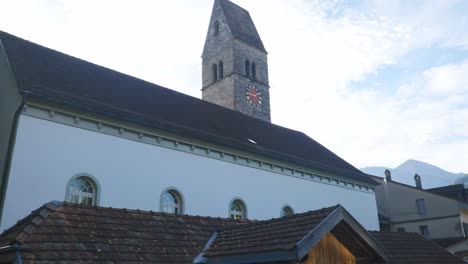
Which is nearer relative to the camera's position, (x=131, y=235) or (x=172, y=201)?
(x=131, y=235)

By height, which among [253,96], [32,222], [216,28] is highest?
[216,28]

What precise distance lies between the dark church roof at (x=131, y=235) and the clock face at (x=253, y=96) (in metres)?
26.8

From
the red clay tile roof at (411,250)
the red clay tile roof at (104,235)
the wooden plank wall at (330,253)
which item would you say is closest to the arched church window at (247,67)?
the red clay tile roof at (411,250)

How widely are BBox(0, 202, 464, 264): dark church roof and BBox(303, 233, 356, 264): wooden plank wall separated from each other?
189mm

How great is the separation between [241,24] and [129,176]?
29103mm

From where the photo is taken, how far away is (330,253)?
24.4ft

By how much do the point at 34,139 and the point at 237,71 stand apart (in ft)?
84.3

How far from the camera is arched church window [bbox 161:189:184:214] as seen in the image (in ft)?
51.9

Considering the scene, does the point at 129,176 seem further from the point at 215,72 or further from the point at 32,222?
the point at 215,72

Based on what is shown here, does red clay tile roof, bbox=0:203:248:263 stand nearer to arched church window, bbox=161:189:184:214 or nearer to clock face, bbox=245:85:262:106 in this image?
arched church window, bbox=161:189:184:214

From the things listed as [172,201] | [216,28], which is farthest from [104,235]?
[216,28]

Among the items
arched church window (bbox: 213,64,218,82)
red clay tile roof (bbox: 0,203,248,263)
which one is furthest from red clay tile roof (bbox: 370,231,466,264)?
arched church window (bbox: 213,64,218,82)

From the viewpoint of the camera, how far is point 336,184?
2305cm

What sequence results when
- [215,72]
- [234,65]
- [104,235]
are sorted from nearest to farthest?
[104,235] < [234,65] < [215,72]
